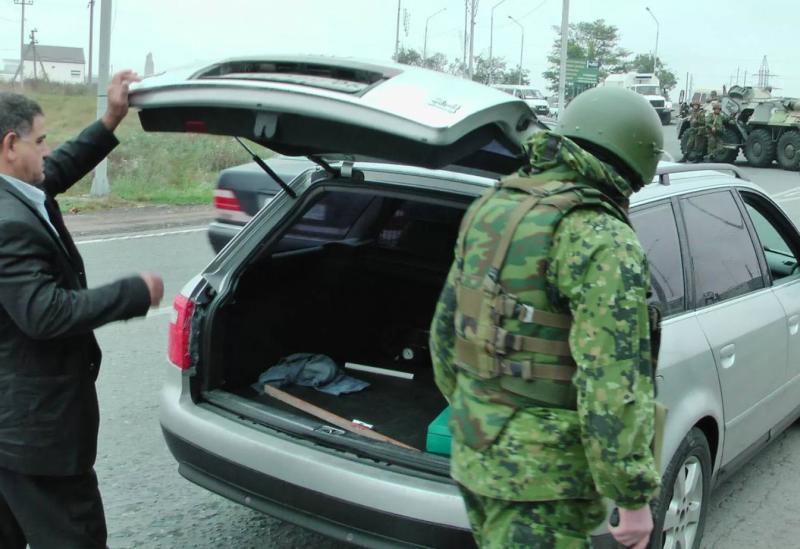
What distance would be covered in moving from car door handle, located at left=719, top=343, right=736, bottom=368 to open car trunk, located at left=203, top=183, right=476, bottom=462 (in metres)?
1.17

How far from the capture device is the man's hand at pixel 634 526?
6.54ft

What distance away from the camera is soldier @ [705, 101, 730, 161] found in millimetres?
23727

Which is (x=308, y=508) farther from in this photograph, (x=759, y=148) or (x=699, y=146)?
(x=759, y=148)

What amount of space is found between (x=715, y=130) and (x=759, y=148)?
1.37m

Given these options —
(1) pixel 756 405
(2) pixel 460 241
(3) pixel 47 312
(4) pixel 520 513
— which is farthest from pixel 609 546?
(3) pixel 47 312

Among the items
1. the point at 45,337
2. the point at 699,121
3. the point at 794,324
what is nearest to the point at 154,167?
the point at 699,121

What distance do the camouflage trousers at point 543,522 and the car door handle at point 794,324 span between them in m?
2.29

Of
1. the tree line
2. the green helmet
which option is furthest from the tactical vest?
the tree line

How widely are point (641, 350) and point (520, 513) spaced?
0.48 meters

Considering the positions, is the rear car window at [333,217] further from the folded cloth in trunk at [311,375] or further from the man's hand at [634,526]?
the man's hand at [634,526]

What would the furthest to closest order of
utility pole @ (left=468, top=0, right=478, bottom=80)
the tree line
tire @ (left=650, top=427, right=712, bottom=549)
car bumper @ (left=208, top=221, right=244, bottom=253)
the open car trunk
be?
the tree line → utility pole @ (left=468, top=0, right=478, bottom=80) → car bumper @ (left=208, top=221, right=244, bottom=253) → the open car trunk → tire @ (left=650, top=427, right=712, bottom=549)

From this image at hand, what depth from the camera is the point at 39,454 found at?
8.35 feet

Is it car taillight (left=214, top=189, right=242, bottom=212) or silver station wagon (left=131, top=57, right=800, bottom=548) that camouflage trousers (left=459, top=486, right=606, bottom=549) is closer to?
silver station wagon (left=131, top=57, right=800, bottom=548)

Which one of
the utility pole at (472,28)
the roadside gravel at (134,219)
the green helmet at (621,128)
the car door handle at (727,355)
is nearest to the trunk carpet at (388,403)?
the car door handle at (727,355)
